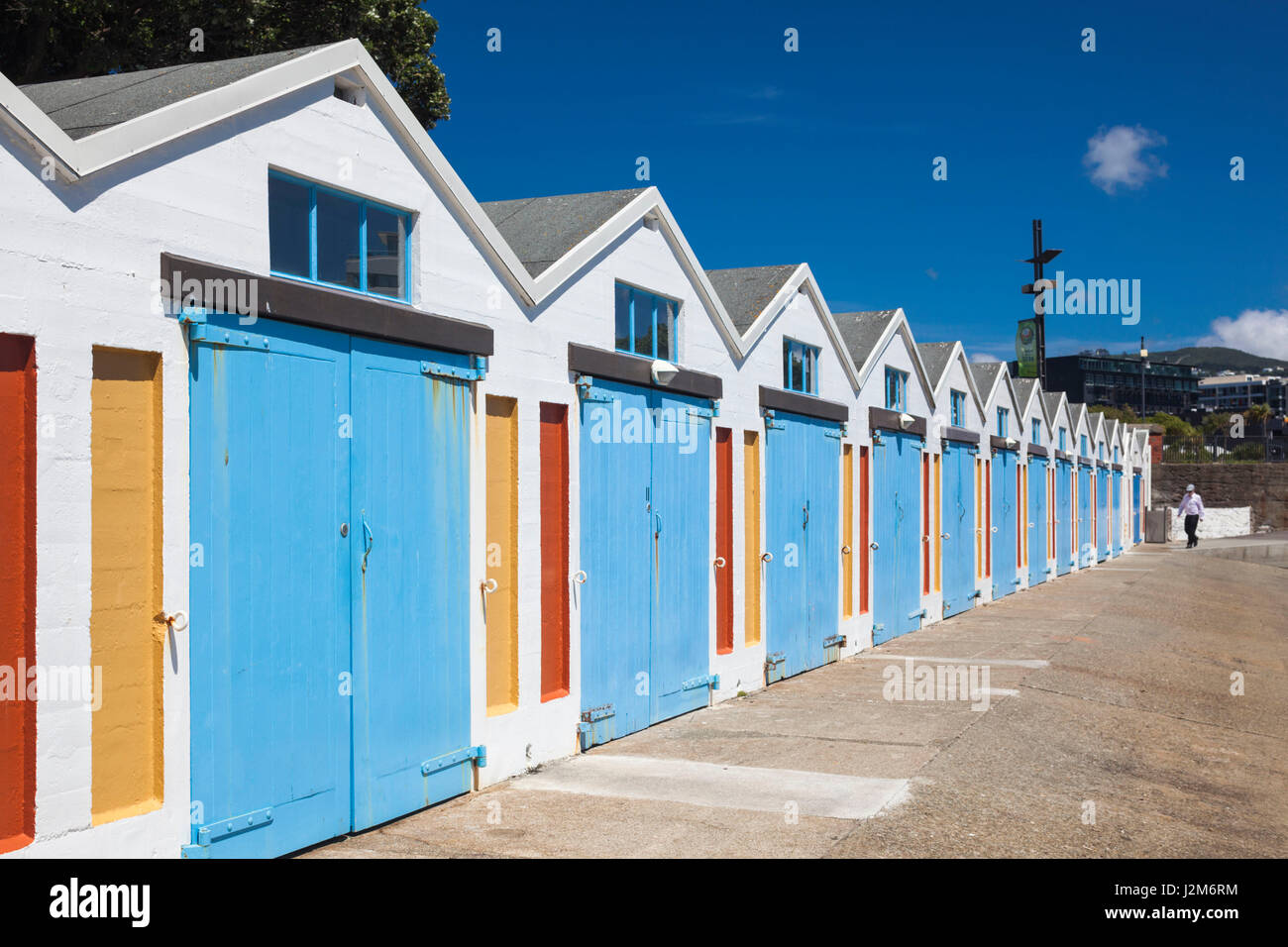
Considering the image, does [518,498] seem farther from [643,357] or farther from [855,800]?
[855,800]

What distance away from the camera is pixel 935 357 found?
65.6 ft

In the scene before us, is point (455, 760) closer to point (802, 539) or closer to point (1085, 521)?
point (802, 539)

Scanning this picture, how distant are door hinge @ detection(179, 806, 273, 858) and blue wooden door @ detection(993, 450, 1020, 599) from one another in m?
18.6

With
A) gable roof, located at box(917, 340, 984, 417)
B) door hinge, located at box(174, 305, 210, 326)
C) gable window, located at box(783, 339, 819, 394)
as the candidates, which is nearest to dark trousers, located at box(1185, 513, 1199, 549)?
gable roof, located at box(917, 340, 984, 417)

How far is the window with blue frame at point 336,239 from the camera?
6.07 meters

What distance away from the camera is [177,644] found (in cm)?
529

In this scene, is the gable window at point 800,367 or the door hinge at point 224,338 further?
the gable window at point 800,367

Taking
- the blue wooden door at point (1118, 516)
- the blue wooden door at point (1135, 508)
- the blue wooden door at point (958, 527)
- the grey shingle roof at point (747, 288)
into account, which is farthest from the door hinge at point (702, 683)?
the blue wooden door at point (1135, 508)

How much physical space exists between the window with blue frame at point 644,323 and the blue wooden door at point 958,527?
9.76m

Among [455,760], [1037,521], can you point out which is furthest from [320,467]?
[1037,521]

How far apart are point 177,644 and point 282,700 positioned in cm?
78

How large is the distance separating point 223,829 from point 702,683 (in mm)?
5846

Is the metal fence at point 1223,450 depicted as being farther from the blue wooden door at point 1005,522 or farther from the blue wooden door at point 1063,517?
the blue wooden door at point 1005,522
